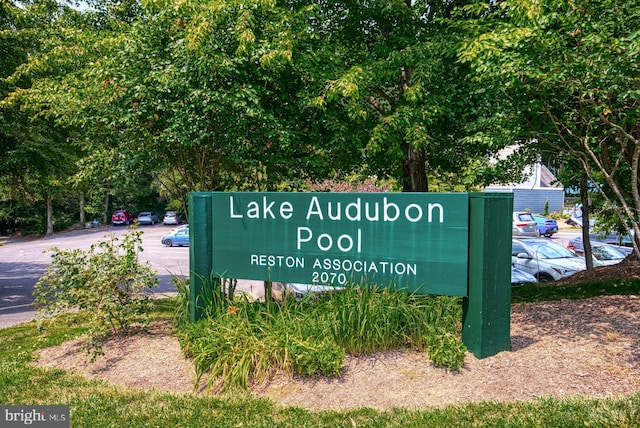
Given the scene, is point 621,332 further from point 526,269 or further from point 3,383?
point 526,269

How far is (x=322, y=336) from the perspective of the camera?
4.35 metres

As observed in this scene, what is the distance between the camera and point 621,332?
4.93 meters

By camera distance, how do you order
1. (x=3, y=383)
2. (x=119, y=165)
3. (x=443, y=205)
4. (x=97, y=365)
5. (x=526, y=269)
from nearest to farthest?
1. (x=443, y=205)
2. (x=3, y=383)
3. (x=97, y=365)
4. (x=119, y=165)
5. (x=526, y=269)

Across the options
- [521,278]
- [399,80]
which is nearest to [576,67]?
[399,80]

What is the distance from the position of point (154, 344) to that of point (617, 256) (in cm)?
1314

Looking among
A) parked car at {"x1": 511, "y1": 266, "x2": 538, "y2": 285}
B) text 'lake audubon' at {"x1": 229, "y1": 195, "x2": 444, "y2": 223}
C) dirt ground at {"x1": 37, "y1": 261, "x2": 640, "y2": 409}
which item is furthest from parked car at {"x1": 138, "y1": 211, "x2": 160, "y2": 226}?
text 'lake audubon' at {"x1": 229, "y1": 195, "x2": 444, "y2": 223}

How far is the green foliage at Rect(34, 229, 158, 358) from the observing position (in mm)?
5332

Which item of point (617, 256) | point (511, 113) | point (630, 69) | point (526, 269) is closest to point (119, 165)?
point (511, 113)

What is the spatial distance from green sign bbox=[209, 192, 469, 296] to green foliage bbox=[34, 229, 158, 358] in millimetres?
1094

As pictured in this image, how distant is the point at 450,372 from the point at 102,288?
372 centimetres

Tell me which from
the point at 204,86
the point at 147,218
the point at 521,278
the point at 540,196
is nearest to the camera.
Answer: the point at 204,86

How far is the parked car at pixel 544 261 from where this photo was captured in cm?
1196

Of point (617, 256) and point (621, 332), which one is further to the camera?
point (617, 256)

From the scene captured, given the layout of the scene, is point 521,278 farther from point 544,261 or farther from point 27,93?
point 27,93
